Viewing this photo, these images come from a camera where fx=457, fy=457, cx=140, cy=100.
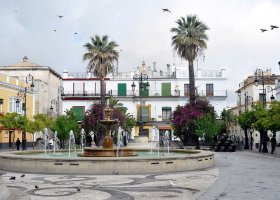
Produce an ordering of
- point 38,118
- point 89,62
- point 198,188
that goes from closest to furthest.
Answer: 1. point 198,188
2. point 38,118
3. point 89,62

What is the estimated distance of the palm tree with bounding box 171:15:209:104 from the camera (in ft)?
138

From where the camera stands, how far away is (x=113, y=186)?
41.1 feet

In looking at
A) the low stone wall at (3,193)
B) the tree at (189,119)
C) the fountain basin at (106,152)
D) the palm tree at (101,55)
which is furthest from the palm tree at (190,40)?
the low stone wall at (3,193)

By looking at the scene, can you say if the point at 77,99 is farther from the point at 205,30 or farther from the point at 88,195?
the point at 88,195

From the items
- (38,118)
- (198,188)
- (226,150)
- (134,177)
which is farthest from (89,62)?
(198,188)

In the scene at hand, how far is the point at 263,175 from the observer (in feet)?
51.7

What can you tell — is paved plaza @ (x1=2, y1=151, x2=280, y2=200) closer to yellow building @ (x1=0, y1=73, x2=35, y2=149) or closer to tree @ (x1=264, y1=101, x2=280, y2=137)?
tree @ (x1=264, y1=101, x2=280, y2=137)

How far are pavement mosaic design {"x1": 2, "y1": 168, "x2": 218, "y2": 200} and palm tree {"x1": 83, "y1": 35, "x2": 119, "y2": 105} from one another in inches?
1141

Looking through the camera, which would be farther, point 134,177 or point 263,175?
point 263,175

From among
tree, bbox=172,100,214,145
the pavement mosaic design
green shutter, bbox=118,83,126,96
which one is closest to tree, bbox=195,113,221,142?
tree, bbox=172,100,214,145

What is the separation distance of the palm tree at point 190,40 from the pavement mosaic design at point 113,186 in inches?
1058

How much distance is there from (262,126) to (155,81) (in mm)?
33347

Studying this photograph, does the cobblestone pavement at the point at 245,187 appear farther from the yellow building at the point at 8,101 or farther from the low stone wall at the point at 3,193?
the yellow building at the point at 8,101

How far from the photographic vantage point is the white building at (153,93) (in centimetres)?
6262
